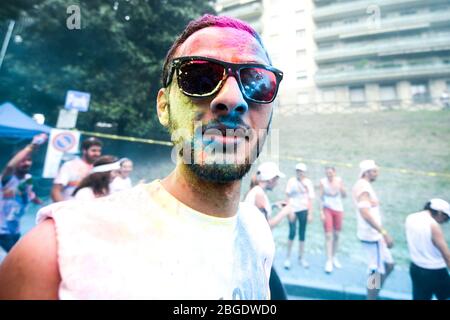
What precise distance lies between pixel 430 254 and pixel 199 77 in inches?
151

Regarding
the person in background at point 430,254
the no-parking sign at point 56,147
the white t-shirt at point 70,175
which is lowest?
the person in background at point 430,254

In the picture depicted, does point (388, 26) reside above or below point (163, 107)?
above

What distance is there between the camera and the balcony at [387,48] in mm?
27562

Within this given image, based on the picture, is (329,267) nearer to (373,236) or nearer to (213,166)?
(373,236)

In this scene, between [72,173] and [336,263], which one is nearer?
[72,173]

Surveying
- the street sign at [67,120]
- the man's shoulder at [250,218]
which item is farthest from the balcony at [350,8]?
the man's shoulder at [250,218]

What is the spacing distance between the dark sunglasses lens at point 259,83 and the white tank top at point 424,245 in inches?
→ 136

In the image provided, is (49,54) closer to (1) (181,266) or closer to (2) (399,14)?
(1) (181,266)

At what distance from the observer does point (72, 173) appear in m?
3.69

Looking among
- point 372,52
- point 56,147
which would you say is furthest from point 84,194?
point 372,52

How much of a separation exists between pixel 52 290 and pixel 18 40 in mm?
10818

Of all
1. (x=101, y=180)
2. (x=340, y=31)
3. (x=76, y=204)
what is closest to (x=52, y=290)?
(x=76, y=204)

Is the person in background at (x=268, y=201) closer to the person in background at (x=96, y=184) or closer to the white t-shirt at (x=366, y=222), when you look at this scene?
the white t-shirt at (x=366, y=222)

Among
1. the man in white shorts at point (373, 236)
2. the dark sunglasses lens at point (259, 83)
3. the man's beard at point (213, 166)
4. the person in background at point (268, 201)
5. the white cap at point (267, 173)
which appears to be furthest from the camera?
the man in white shorts at point (373, 236)
